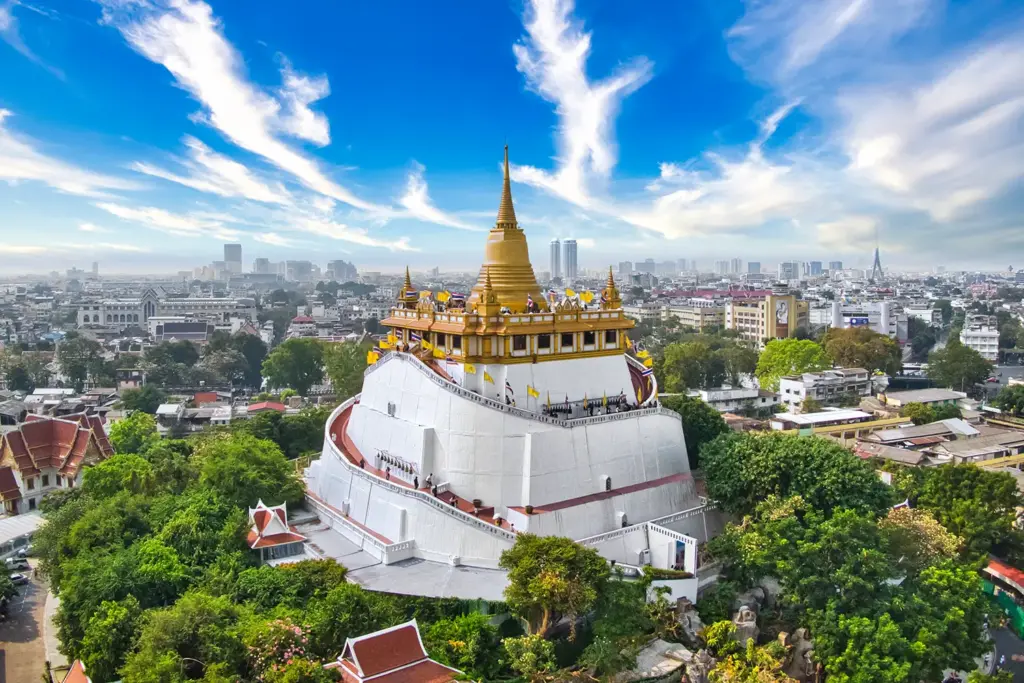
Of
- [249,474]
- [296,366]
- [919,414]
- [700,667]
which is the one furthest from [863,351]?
[249,474]

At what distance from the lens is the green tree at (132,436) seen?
42.3 m

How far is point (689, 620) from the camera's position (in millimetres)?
24312

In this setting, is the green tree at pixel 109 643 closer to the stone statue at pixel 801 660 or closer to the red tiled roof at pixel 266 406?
the stone statue at pixel 801 660

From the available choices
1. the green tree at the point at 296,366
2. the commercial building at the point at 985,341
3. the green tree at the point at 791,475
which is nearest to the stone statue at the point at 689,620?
the green tree at the point at 791,475

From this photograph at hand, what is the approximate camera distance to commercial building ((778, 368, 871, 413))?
198 ft

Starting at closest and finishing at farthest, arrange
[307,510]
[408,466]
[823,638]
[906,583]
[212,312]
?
[823,638]
[906,583]
[408,466]
[307,510]
[212,312]

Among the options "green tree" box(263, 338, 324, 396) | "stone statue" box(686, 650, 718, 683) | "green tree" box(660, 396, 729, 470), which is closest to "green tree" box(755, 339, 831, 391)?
"green tree" box(660, 396, 729, 470)

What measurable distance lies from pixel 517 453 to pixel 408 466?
446cm

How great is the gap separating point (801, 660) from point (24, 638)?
26.1 meters

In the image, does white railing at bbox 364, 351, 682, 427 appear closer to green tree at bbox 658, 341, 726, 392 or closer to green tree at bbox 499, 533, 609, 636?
green tree at bbox 499, 533, 609, 636

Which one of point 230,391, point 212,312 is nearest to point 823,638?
point 230,391

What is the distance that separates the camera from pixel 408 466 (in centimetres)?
2908

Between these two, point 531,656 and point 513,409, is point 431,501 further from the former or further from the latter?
point 531,656

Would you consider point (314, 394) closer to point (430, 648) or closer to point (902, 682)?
point (430, 648)
